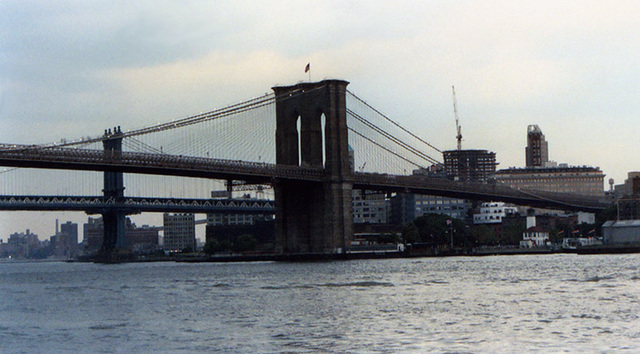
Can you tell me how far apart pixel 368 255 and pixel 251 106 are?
15.8 meters

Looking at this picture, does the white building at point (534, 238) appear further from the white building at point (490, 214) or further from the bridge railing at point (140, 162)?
the bridge railing at point (140, 162)

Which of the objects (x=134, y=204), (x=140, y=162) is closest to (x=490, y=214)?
(x=134, y=204)

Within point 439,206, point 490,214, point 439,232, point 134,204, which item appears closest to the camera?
point 439,232

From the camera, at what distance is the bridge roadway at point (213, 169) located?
215 ft

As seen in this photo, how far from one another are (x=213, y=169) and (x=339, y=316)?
143 ft

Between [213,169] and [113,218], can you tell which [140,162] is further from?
[113,218]

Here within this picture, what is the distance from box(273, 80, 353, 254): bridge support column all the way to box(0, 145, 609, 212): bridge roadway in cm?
162

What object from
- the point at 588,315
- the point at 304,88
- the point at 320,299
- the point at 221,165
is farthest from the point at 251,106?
the point at 588,315

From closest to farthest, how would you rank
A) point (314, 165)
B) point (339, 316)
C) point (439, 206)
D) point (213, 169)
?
point (339, 316), point (213, 169), point (314, 165), point (439, 206)

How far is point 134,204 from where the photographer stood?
139500 millimetres

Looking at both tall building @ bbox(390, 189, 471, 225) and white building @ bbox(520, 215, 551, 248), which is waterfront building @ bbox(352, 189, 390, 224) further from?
white building @ bbox(520, 215, 551, 248)

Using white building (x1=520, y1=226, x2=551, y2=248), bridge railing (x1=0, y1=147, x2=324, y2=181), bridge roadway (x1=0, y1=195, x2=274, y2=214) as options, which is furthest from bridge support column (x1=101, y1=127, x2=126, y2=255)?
bridge railing (x1=0, y1=147, x2=324, y2=181)

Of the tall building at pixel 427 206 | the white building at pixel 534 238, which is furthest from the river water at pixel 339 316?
the tall building at pixel 427 206

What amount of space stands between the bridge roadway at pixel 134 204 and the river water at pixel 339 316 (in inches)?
2858
